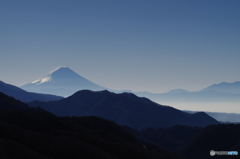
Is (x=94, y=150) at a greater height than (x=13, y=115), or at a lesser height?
lesser

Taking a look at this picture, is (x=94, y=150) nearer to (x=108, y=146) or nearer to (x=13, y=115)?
(x=108, y=146)

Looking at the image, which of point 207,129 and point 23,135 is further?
point 207,129

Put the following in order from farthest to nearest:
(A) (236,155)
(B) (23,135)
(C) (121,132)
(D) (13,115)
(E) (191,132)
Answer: (E) (191,132), (A) (236,155), (C) (121,132), (D) (13,115), (B) (23,135)

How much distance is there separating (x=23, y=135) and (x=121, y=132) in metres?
41.8

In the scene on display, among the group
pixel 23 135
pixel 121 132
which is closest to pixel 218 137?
pixel 121 132

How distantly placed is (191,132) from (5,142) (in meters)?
158

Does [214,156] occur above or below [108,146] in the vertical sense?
below

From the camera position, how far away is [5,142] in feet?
119

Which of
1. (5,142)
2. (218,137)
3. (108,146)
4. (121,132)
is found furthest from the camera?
(218,137)

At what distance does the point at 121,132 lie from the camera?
8156 cm

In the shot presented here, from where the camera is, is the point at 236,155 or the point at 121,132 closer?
the point at 121,132

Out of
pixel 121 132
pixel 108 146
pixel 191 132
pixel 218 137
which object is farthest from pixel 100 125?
pixel 191 132

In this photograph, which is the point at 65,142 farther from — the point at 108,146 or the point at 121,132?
the point at 121,132

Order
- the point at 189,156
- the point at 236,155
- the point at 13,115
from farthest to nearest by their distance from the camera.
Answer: the point at 189,156 < the point at 236,155 < the point at 13,115
